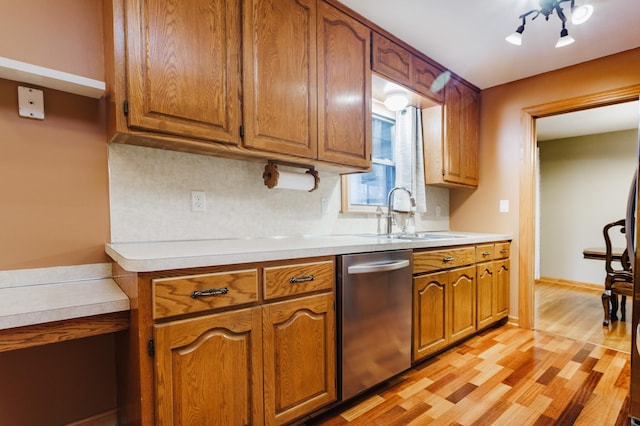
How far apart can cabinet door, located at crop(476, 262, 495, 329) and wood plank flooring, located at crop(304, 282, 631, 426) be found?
0.69 ft

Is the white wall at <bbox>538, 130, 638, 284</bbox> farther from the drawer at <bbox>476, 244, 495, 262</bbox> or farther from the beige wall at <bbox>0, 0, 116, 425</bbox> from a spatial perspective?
the beige wall at <bbox>0, 0, 116, 425</bbox>

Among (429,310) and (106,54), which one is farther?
(429,310)

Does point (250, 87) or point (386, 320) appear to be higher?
point (250, 87)

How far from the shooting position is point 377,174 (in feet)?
9.06

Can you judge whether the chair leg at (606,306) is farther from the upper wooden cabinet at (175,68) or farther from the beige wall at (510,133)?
the upper wooden cabinet at (175,68)

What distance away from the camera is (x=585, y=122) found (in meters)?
3.93

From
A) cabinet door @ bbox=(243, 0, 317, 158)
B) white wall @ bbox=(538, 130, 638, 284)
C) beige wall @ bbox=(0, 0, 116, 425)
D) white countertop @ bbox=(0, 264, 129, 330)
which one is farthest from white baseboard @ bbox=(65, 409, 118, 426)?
white wall @ bbox=(538, 130, 638, 284)

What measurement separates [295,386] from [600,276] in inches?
197

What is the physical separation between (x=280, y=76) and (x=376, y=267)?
44.6 inches

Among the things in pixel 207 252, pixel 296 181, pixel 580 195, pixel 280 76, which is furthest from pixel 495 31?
pixel 580 195

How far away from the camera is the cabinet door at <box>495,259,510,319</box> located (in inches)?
110

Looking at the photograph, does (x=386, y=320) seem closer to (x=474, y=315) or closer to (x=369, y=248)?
(x=369, y=248)

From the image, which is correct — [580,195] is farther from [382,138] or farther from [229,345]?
[229,345]

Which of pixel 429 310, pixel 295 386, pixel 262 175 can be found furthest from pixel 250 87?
pixel 429 310
